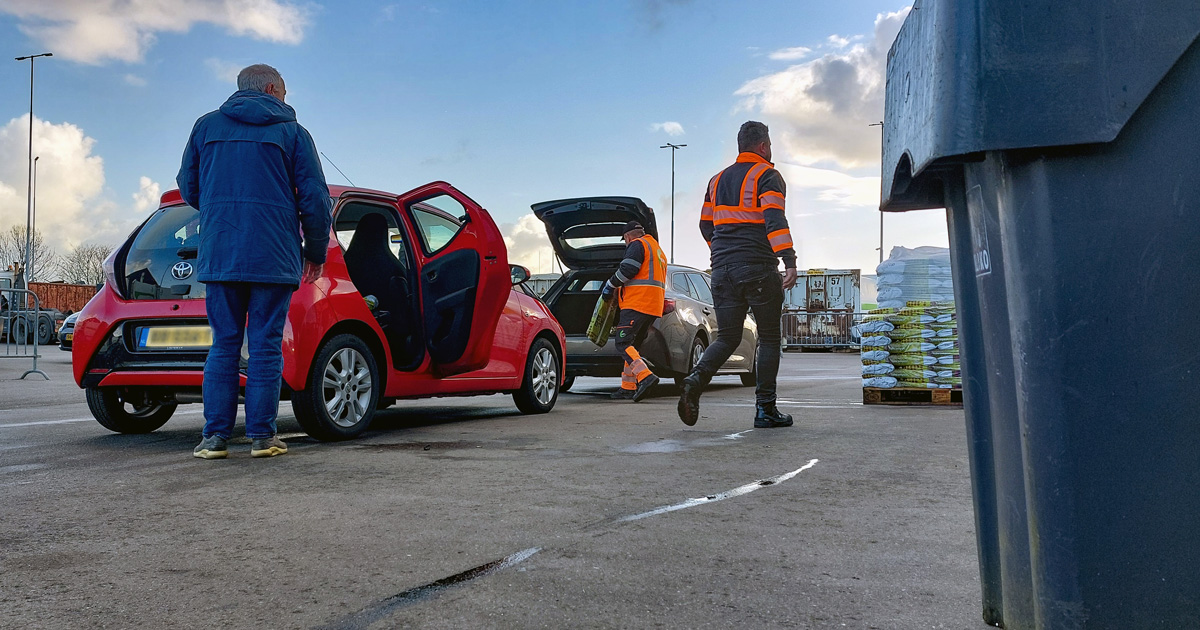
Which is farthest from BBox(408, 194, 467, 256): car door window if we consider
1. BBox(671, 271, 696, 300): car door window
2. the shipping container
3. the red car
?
the shipping container

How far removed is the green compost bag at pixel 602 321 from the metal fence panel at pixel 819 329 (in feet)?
70.4

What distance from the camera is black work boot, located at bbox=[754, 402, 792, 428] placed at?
21.2 feet

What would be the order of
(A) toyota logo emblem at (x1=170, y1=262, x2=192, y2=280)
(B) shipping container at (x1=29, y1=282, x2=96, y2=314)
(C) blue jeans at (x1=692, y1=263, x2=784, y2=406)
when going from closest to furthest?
(A) toyota logo emblem at (x1=170, y1=262, x2=192, y2=280), (C) blue jeans at (x1=692, y1=263, x2=784, y2=406), (B) shipping container at (x1=29, y1=282, x2=96, y2=314)

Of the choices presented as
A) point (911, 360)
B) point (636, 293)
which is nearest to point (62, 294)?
point (636, 293)

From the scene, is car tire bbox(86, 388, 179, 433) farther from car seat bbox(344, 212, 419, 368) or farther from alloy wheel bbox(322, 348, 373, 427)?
car seat bbox(344, 212, 419, 368)

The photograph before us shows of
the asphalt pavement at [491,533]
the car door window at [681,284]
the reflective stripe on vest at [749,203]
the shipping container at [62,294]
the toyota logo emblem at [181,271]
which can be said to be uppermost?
the shipping container at [62,294]

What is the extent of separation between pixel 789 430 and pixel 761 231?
1.36 m

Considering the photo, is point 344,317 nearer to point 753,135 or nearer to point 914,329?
point 753,135

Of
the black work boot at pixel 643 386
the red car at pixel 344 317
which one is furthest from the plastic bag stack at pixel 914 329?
the red car at pixel 344 317

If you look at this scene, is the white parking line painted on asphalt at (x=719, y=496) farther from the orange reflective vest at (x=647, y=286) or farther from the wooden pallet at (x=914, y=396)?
the orange reflective vest at (x=647, y=286)

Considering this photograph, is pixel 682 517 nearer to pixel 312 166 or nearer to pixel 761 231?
pixel 312 166

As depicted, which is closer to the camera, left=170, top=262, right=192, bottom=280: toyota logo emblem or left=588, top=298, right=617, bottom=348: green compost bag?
left=170, top=262, right=192, bottom=280: toyota logo emblem

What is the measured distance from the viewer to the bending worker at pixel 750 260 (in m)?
6.41

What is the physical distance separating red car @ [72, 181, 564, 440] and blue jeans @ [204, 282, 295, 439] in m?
0.23
